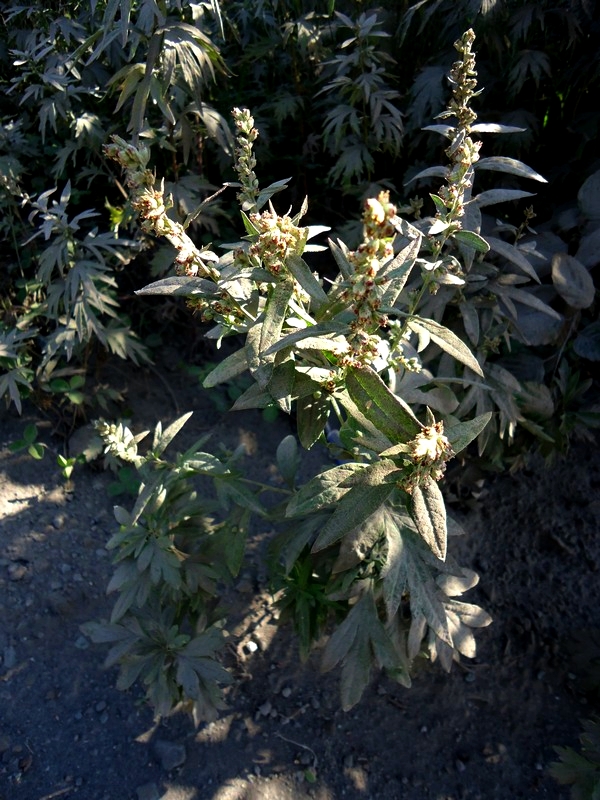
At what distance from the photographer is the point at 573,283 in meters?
2.32

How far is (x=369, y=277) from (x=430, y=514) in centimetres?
48

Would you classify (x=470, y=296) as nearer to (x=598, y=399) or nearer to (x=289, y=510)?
(x=598, y=399)

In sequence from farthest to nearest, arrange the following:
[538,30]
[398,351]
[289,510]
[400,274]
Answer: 1. [538,30]
2. [398,351]
3. [289,510]
4. [400,274]

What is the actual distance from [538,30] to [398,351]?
6.09ft

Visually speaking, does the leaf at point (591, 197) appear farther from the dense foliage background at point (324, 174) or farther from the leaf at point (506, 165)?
the leaf at point (506, 165)

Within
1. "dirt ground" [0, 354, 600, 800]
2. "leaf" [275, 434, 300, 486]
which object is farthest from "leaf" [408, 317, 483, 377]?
"dirt ground" [0, 354, 600, 800]

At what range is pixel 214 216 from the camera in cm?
329

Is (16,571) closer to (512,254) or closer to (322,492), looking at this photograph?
(322,492)

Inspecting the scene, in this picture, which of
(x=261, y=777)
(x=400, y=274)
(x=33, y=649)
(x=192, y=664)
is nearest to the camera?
(x=400, y=274)

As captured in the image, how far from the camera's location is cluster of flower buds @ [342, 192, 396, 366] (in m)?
0.99

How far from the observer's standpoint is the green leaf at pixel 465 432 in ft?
4.42

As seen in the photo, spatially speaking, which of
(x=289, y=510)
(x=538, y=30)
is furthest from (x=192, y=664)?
(x=538, y=30)

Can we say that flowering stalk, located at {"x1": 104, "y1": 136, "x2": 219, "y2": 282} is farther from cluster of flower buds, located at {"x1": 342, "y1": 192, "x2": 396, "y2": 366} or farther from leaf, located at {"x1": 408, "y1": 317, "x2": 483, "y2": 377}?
leaf, located at {"x1": 408, "y1": 317, "x2": 483, "y2": 377}

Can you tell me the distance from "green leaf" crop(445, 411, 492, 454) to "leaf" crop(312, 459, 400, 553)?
148 mm
